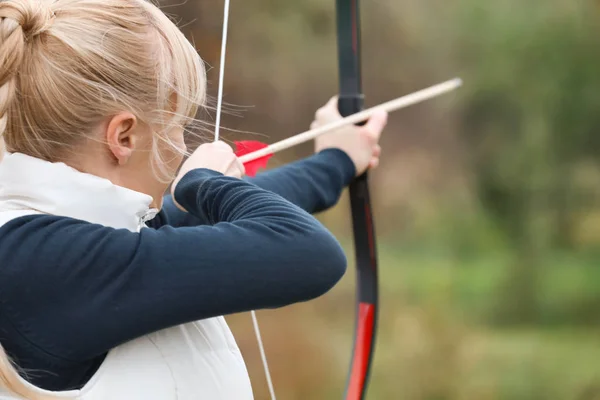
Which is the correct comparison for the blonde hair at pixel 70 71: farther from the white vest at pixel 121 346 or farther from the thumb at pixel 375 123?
the thumb at pixel 375 123

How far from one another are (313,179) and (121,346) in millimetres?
590

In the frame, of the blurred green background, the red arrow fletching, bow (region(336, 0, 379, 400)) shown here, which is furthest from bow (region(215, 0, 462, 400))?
the blurred green background

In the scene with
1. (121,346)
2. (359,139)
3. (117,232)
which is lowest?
(121,346)

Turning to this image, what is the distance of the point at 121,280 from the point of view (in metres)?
0.76

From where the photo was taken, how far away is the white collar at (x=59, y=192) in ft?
2.65

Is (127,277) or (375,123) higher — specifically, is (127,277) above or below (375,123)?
below

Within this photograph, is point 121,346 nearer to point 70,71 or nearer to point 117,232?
point 117,232

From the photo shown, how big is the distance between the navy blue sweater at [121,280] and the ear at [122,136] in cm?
9

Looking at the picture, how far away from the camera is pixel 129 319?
764mm

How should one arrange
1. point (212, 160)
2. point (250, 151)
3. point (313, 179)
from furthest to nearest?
point (313, 179) < point (250, 151) < point (212, 160)

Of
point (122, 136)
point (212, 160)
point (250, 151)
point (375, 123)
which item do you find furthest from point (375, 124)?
point (122, 136)

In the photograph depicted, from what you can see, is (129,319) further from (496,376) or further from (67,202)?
(496,376)

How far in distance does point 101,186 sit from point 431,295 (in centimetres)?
469

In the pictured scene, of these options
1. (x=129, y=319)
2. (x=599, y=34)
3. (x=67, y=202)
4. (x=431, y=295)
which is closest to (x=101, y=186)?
(x=67, y=202)
